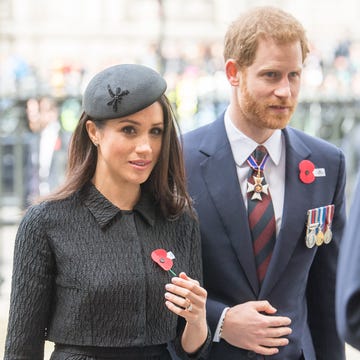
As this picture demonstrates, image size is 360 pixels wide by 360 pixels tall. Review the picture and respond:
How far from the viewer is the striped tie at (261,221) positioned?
9.18 ft

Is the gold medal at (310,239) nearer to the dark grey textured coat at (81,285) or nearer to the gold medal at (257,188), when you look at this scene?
the gold medal at (257,188)

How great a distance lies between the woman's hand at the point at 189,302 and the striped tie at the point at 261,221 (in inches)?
14.3

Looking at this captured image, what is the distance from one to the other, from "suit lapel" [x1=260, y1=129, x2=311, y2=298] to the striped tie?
40 mm

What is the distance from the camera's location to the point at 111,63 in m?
18.2

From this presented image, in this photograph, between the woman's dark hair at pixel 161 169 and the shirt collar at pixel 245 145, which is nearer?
the woman's dark hair at pixel 161 169

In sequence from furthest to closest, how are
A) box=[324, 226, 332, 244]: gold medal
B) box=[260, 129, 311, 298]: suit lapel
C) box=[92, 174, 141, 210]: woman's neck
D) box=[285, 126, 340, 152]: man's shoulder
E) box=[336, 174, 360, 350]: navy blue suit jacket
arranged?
1. box=[285, 126, 340, 152]: man's shoulder
2. box=[324, 226, 332, 244]: gold medal
3. box=[260, 129, 311, 298]: suit lapel
4. box=[92, 174, 141, 210]: woman's neck
5. box=[336, 174, 360, 350]: navy blue suit jacket

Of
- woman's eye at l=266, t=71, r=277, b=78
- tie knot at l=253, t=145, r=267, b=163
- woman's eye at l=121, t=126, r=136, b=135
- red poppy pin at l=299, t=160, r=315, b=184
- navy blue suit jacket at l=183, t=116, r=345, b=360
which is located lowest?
navy blue suit jacket at l=183, t=116, r=345, b=360

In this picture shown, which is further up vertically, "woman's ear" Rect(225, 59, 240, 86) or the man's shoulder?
"woman's ear" Rect(225, 59, 240, 86)

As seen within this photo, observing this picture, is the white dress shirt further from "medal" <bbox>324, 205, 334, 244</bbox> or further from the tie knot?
"medal" <bbox>324, 205, 334, 244</bbox>

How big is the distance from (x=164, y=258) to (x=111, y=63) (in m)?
15.9

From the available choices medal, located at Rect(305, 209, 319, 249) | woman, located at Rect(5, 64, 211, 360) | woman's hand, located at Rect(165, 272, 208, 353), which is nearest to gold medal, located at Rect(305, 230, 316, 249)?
medal, located at Rect(305, 209, 319, 249)

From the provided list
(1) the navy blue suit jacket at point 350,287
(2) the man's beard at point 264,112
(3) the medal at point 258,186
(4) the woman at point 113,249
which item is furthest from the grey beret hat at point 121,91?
(1) the navy blue suit jacket at point 350,287

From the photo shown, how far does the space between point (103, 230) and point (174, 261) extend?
8.7 inches

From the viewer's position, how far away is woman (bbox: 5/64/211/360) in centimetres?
241
